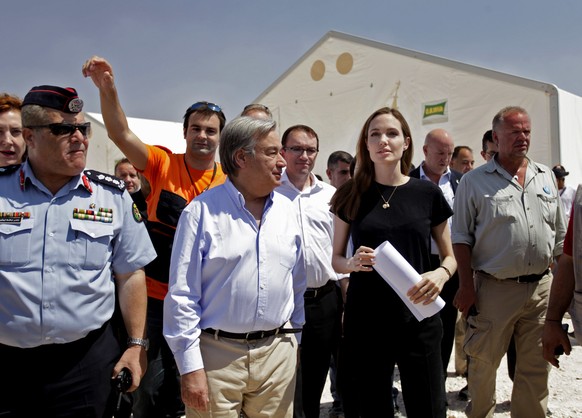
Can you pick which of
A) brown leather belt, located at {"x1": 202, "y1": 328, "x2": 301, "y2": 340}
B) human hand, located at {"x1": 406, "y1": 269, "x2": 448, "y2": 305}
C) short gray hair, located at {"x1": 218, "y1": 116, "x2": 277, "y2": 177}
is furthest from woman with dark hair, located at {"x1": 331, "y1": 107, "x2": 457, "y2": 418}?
short gray hair, located at {"x1": 218, "y1": 116, "x2": 277, "y2": 177}

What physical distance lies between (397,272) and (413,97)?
10546 mm

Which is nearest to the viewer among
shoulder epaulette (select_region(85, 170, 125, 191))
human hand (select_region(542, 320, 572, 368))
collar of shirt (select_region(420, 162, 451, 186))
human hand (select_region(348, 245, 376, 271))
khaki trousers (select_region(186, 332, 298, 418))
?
khaki trousers (select_region(186, 332, 298, 418))

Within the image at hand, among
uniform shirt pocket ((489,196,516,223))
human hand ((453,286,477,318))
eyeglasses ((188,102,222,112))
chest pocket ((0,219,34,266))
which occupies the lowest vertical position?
human hand ((453,286,477,318))

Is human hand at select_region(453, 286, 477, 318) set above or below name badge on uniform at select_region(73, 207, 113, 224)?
below

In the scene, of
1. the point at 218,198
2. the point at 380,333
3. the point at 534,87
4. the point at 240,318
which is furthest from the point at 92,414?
the point at 534,87

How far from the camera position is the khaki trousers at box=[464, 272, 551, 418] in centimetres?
390

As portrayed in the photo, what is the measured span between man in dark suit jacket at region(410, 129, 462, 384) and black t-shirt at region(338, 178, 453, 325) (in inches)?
62.4

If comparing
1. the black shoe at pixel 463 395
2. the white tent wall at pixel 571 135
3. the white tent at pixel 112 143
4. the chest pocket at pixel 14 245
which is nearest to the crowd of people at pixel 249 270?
the chest pocket at pixel 14 245

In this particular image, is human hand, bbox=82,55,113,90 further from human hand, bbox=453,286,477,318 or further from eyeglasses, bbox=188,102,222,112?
human hand, bbox=453,286,477,318

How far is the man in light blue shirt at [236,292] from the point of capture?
2.36m

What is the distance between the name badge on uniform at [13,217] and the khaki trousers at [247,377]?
918 mm

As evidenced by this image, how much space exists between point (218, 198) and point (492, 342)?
2530 mm

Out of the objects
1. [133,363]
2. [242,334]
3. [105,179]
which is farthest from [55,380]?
[105,179]

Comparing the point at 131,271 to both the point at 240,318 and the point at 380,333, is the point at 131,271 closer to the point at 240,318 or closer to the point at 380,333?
the point at 240,318
